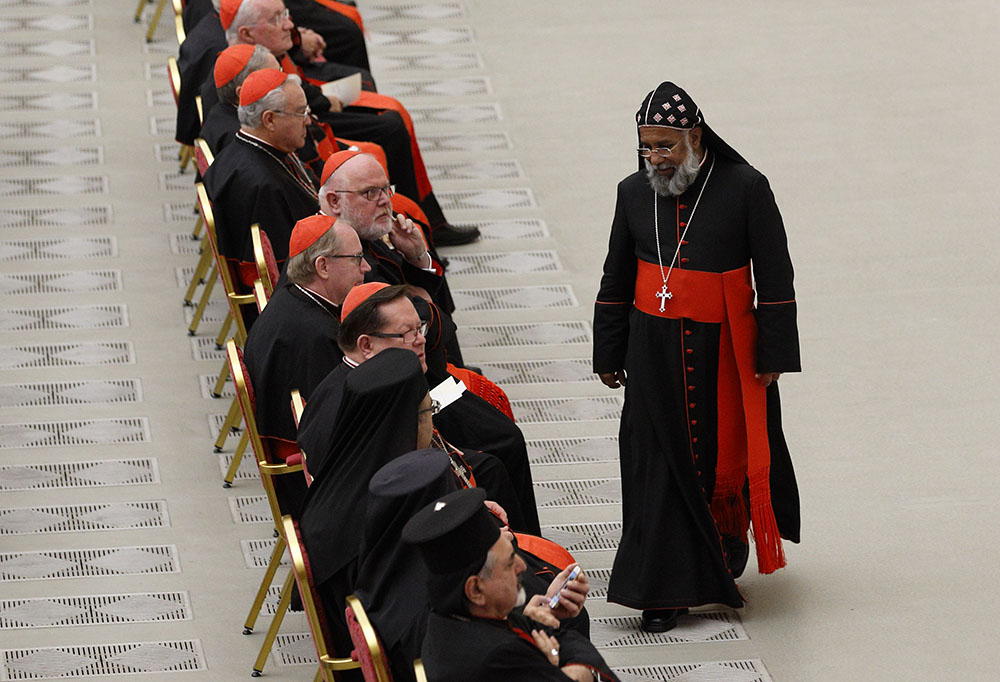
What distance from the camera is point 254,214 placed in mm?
6301

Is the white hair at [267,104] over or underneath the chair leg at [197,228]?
over

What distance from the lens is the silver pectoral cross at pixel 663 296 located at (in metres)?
4.99

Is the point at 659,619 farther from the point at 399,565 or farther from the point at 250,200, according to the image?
the point at 250,200

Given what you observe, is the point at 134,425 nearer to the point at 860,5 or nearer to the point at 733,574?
the point at 733,574

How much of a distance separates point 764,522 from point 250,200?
254cm

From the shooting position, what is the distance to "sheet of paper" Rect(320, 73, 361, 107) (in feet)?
25.6

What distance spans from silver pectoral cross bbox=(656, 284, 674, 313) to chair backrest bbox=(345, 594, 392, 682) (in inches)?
67.3

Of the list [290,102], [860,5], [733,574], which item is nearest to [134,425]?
[290,102]

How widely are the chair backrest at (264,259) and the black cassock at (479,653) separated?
2.48 metres

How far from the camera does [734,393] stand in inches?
199

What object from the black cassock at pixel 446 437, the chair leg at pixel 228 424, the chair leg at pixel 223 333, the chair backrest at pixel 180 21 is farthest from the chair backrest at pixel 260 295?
the chair backrest at pixel 180 21

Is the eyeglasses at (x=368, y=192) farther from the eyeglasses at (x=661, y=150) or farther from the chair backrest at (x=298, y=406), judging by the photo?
the eyeglasses at (x=661, y=150)

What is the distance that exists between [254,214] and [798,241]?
3.01m

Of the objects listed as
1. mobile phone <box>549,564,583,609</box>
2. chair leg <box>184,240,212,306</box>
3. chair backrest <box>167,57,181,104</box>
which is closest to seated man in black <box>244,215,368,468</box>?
mobile phone <box>549,564,583,609</box>
